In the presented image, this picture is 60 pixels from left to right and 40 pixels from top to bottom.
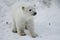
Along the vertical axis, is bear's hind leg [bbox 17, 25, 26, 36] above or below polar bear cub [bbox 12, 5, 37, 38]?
below

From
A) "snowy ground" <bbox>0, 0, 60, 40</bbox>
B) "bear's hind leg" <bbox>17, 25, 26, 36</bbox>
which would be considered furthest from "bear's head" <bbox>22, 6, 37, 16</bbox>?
"snowy ground" <bbox>0, 0, 60, 40</bbox>

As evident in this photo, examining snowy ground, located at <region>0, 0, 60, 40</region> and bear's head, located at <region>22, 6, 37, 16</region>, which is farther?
snowy ground, located at <region>0, 0, 60, 40</region>

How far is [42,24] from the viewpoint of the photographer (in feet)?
22.0

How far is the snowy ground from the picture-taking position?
18.9ft

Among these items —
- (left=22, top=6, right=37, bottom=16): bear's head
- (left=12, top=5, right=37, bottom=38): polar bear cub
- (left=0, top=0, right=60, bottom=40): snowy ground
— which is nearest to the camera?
(left=22, top=6, right=37, bottom=16): bear's head

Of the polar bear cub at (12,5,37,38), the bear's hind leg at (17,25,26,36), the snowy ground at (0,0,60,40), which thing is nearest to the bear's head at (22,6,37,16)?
the polar bear cub at (12,5,37,38)

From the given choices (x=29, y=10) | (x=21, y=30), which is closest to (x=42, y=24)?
(x=21, y=30)

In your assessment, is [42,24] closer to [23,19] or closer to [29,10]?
[23,19]

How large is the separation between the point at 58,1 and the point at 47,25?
2.27 metres

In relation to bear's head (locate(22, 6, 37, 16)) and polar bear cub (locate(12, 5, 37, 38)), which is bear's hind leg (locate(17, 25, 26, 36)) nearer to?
polar bear cub (locate(12, 5, 37, 38))

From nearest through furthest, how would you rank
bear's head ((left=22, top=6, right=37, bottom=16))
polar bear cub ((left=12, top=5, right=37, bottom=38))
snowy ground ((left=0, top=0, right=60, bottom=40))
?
bear's head ((left=22, top=6, right=37, bottom=16)) < polar bear cub ((left=12, top=5, right=37, bottom=38)) < snowy ground ((left=0, top=0, right=60, bottom=40))

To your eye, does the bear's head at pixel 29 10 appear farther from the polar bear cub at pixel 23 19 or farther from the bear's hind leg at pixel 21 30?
the bear's hind leg at pixel 21 30

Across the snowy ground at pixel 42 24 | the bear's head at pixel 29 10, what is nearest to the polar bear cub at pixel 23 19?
the bear's head at pixel 29 10

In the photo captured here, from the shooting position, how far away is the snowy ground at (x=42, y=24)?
575 centimetres
